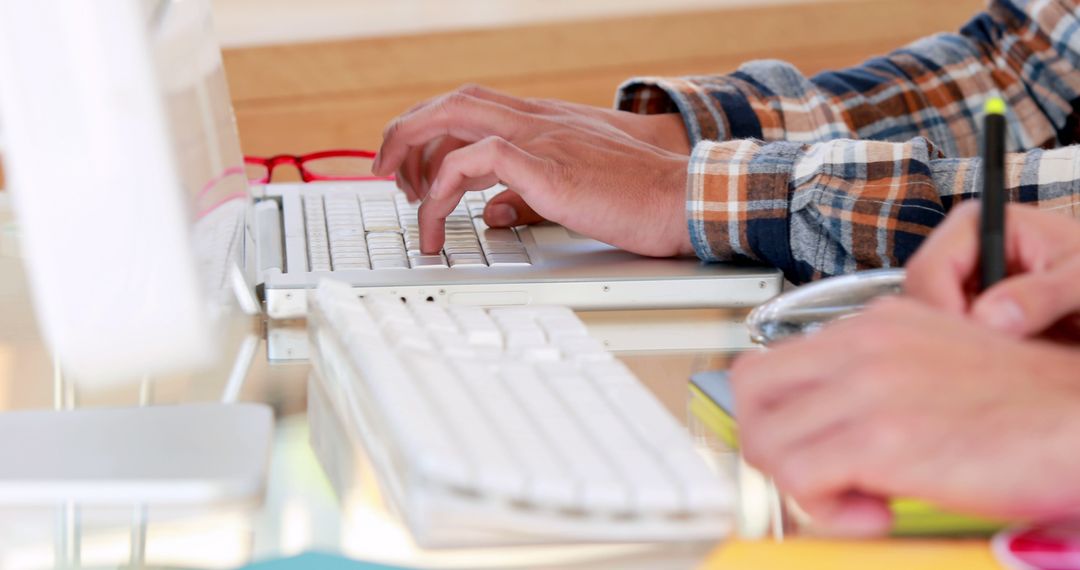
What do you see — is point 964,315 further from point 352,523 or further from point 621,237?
point 621,237

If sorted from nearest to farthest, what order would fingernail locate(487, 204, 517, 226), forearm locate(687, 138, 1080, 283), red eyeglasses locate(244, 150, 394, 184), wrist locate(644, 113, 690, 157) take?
forearm locate(687, 138, 1080, 283)
fingernail locate(487, 204, 517, 226)
wrist locate(644, 113, 690, 157)
red eyeglasses locate(244, 150, 394, 184)

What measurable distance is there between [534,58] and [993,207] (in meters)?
1.76

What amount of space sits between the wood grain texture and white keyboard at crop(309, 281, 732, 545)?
61.3 inches

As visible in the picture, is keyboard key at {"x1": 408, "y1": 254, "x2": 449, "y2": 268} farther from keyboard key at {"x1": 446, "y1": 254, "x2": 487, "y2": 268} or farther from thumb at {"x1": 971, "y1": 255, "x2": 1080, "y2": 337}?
thumb at {"x1": 971, "y1": 255, "x2": 1080, "y2": 337}

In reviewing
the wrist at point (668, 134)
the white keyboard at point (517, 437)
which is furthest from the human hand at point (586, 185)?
the white keyboard at point (517, 437)

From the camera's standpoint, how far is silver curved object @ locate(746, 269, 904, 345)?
1.98ft

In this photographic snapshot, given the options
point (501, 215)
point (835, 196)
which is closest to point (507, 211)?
point (501, 215)

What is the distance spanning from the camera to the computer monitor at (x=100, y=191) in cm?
40

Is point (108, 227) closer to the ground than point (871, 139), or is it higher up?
higher up

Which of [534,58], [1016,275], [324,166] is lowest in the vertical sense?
[534,58]

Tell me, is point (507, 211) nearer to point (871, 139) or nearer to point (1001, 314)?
point (871, 139)

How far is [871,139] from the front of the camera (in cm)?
104

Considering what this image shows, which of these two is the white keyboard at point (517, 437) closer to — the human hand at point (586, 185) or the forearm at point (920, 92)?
the human hand at point (586, 185)

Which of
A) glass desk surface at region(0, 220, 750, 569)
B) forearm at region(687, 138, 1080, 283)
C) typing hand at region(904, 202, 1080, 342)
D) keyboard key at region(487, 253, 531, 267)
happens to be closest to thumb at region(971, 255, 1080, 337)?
typing hand at region(904, 202, 1080, 342)
